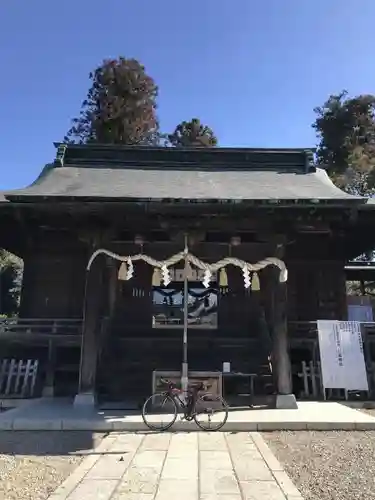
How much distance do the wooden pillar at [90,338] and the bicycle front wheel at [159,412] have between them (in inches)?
53.1

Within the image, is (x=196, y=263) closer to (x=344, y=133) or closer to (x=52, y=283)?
(x=52, y=283)

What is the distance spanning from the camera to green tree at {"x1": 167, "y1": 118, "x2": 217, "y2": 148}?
35.5 meters

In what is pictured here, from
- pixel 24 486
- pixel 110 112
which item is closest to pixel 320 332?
pixel 24 486

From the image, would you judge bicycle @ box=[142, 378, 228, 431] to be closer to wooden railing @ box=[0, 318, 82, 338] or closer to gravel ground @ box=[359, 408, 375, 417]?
gravel ground @ box=[359, 408, 375, 417]

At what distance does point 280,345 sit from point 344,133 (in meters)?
29.0

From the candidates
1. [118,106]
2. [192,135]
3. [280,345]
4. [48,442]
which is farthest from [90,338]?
[192,135]

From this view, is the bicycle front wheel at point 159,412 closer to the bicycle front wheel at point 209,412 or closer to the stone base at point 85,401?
the bicycle front wheel at point 209,412

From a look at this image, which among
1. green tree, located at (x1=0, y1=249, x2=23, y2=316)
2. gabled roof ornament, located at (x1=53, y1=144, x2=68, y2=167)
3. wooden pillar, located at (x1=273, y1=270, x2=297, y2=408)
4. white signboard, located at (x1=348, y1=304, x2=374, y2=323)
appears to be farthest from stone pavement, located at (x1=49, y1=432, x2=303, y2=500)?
green tree, located at (x1=0, y1=249, x2=23, y2=316)

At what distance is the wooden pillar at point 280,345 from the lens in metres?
8.48

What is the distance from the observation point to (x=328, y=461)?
5293 mm

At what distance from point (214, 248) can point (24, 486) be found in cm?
579

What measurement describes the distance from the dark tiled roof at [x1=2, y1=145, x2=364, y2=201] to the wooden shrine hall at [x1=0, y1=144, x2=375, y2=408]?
0.15ft

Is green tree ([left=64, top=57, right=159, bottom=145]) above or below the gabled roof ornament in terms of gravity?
above

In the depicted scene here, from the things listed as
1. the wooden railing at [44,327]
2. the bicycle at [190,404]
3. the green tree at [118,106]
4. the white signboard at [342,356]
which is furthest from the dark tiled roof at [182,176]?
the green tree at [118,106]
